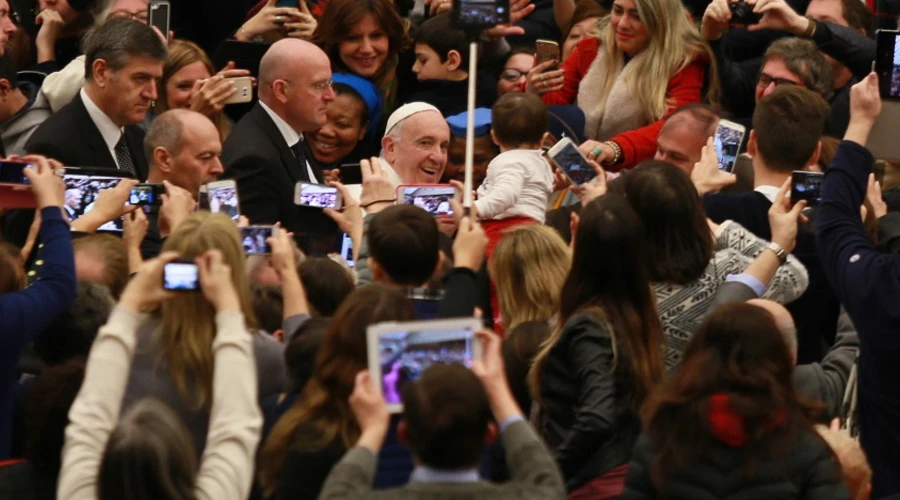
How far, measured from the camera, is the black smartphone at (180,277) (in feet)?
15.0

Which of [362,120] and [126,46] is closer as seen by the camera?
[126,46]

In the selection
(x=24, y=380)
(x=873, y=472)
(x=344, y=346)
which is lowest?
(x=873, y=472)

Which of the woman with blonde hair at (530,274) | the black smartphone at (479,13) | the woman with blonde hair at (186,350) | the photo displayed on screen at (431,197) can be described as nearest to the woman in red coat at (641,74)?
the photo displayed on screen at (431,197)

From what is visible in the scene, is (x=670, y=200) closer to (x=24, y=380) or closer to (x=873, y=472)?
(x=873, y=472)

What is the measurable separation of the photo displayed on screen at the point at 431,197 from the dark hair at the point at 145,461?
275 cm

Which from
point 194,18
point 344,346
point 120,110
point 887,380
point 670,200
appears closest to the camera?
point 344,346

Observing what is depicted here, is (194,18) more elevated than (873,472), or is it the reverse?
(194,18)

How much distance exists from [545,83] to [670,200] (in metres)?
3.27

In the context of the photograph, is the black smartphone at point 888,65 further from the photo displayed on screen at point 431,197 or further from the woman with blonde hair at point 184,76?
the woman with blonde hair at point 184,76

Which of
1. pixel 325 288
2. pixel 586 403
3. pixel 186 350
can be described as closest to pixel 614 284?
pixel 586 403

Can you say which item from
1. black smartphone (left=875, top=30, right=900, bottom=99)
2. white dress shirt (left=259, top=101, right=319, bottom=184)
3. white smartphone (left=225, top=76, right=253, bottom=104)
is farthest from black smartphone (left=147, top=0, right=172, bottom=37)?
black smartphone (left=875, top=30, right=900, bottom=99)

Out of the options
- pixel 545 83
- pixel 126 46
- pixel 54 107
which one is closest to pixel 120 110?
pixel 126 46

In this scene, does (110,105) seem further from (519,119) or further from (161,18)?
(519,119)

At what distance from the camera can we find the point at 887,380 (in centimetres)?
522
